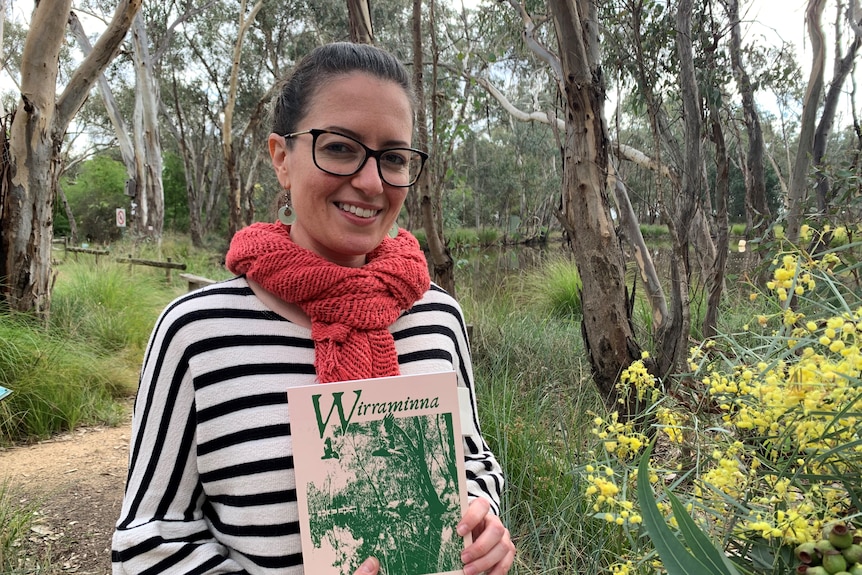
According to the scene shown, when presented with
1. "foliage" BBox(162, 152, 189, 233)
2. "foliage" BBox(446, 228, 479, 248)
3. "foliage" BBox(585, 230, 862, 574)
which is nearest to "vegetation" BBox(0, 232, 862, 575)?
"foliage" BBox(585, 230, 862, 574)

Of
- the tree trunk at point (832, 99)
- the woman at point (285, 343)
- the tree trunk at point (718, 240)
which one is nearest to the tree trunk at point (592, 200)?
the tree trunk at point (718, 240)

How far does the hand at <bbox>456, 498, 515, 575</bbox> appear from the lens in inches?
35.7

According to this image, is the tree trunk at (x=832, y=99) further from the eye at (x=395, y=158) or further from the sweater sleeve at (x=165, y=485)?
the sweater sleeve at (x=165, y=485)

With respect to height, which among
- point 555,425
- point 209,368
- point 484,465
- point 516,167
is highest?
point 516,167

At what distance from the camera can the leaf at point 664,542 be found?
0.60 meters

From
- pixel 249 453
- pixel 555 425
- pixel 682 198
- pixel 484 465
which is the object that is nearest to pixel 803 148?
pixel 682 198

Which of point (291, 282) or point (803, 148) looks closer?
point (291, 282)

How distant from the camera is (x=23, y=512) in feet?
8.70

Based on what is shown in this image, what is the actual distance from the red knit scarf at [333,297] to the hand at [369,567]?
0.94 ft

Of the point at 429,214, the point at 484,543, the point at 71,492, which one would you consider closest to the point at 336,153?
the point at 484,543

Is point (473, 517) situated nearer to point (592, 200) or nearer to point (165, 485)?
point (165, 485)

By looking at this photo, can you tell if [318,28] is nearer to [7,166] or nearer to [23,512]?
[7,166]

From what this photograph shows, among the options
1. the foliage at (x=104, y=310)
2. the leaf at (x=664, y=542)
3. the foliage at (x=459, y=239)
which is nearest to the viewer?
the leaf at (x=664, y=542)

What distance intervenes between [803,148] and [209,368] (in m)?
5.54
